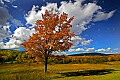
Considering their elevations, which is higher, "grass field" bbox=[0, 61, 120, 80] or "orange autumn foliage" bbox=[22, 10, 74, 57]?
"orange autumn foliage" bbox=[22, 10, 74, 57]

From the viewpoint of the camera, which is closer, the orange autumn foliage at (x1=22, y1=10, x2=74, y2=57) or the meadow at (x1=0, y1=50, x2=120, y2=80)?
the meadow at (x1=0, y1=50, x2=120, y2=80)

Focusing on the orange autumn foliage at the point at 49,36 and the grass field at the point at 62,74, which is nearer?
the grass field at the point at 62,74

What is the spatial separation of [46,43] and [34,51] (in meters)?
3.30

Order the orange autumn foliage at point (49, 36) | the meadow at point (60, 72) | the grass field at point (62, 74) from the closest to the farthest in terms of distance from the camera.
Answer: the grass field at point (62, 74), the meadow at point (60, 72), the orange autumn foliage at point (49, 36)

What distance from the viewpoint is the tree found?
4591cm

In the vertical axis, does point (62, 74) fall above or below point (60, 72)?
below

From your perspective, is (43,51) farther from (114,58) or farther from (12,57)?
(114,58)

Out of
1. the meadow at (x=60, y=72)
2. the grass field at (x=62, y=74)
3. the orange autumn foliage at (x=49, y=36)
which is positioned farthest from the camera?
the orange autumn foliage at (x=49, y=36)

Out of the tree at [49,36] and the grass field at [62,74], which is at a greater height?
the tree at [49,36]

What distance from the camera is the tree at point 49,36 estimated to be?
1807 inches

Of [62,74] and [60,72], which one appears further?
[60,72]

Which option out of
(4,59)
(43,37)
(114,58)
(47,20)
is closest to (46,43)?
(43,37)

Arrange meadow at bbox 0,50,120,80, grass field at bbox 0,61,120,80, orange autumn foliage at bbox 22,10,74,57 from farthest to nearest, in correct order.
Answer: orange autumn foliage at bbox 22,10,74,57, meadow at bbox 0,50,120,80, grass field at bbox 0,61,120,80

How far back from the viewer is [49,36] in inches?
1799
